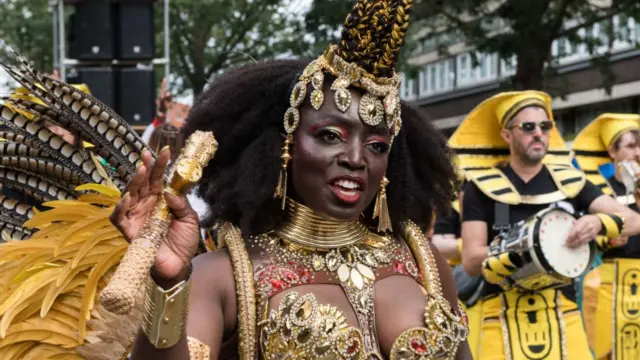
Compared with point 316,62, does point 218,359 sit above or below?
below

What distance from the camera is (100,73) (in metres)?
11.2

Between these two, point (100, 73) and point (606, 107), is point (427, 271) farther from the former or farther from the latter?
point (606, 107)

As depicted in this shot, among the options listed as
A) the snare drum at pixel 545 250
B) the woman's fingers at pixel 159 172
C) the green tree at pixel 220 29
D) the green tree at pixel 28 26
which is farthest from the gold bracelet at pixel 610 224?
the green tree at pixel 28 26

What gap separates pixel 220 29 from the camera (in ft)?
78.7

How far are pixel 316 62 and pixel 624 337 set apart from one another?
556 centimetres

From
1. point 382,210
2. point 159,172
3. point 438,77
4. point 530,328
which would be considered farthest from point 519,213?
point 438,77

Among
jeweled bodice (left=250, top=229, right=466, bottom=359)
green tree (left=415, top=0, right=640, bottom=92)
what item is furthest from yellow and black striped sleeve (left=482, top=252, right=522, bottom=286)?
green tree (left=415, top=0, right=640, bottom=92)

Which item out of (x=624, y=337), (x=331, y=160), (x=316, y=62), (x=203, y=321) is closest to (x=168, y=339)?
(x=203, y=321)

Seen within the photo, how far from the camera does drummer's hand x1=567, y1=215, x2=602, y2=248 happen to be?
250 inches

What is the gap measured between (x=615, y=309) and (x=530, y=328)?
2.30m

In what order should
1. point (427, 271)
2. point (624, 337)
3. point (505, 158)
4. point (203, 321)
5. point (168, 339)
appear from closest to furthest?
point (168, 339)
point (203, 321)
point (427, 271)
point (505, 158)
point (624, 337)

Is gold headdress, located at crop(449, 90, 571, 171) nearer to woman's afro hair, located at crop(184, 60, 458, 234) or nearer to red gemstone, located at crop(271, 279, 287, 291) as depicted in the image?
woman's afro hair, located at crop(184, 60, 458, 234)

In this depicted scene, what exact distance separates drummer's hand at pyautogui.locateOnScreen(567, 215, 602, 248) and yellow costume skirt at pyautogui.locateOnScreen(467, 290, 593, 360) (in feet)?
1.16

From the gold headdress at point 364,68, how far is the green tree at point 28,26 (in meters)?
19.2
